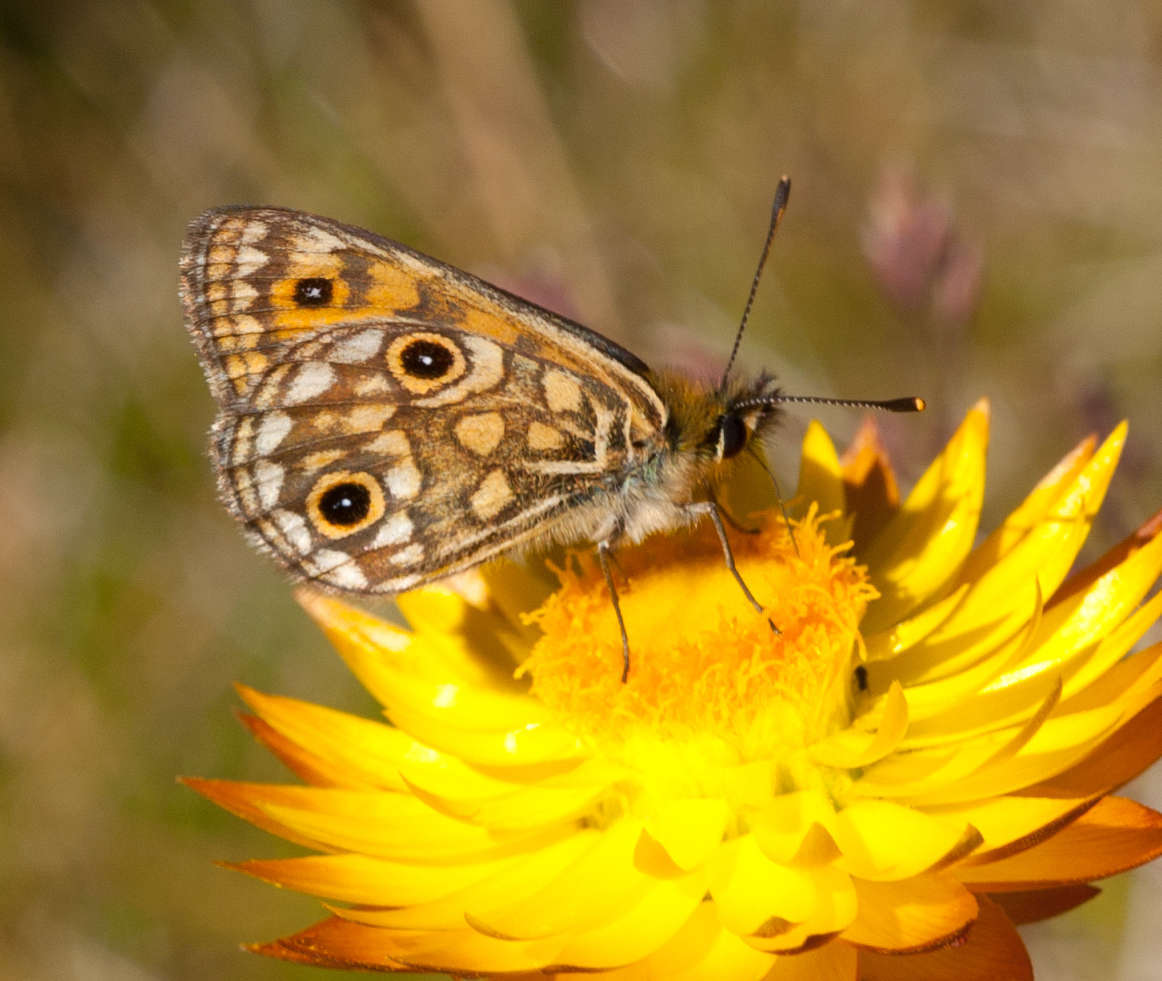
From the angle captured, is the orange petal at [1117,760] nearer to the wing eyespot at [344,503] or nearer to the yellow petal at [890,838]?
the yellow petal at [890,838]

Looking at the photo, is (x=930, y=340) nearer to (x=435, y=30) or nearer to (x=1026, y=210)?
(x=1026, y=210)

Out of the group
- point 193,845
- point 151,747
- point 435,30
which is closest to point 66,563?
point 151,747

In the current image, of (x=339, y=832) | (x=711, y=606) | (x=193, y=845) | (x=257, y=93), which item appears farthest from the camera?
(x=257, y=93)

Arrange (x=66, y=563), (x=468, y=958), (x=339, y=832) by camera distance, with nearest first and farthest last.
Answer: (x=468, y=958) → (x=339, y=832) → (x=66, y=563)

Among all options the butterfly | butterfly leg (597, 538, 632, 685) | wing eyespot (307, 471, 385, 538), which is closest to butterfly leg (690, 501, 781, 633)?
the butterfly

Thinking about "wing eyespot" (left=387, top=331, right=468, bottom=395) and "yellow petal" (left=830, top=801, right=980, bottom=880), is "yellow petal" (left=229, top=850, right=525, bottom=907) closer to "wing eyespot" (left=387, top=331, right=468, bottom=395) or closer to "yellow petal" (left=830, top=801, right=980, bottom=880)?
"yellow petal" (left=830, top=801, right=980, bottom=880)

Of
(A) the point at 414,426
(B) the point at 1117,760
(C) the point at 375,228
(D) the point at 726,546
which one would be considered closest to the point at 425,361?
(A) the point at 414,426
